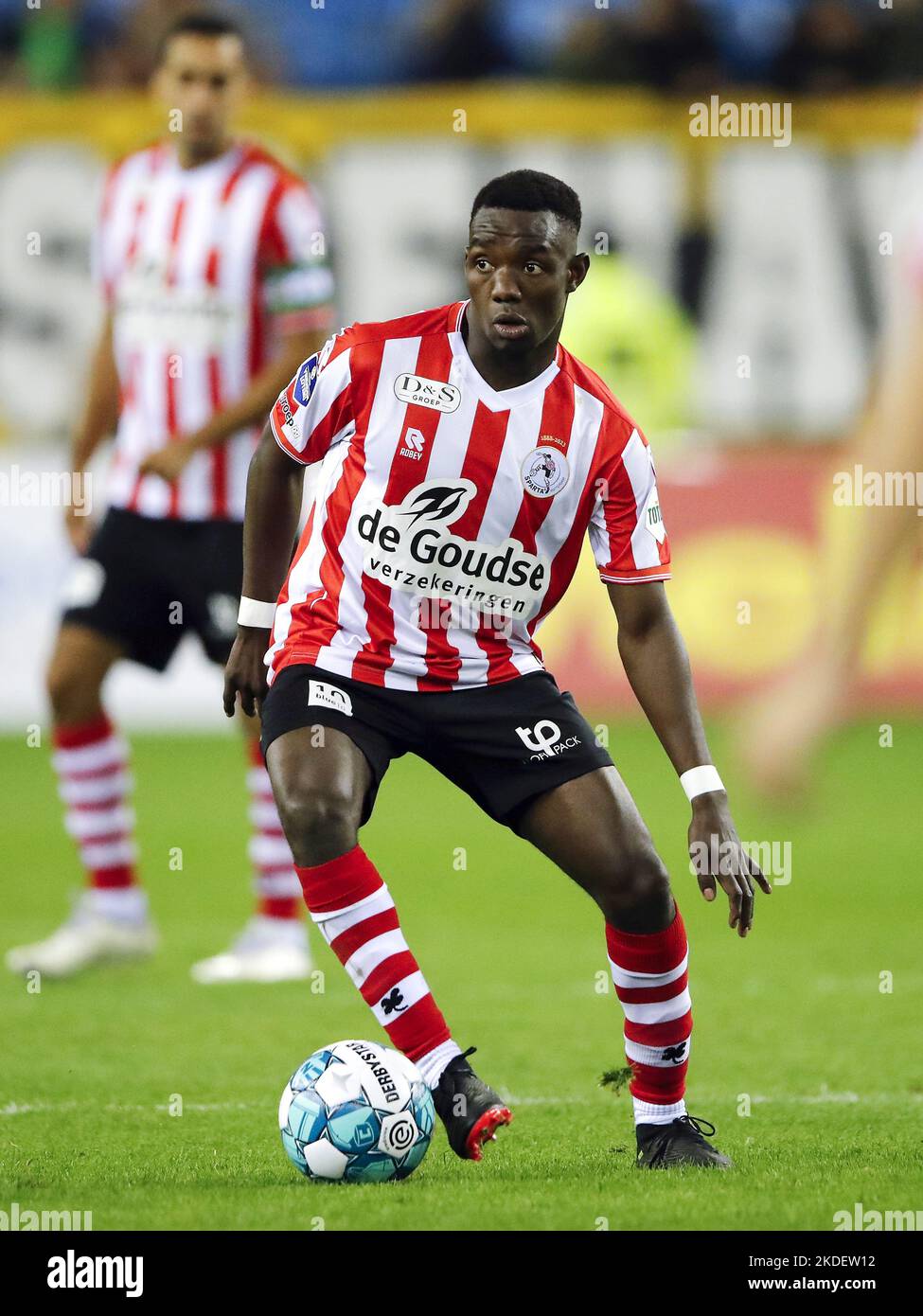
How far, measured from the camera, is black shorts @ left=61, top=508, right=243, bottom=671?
→ 6.34 metres

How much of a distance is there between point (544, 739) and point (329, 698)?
0.45 metres

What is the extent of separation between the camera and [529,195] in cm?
394

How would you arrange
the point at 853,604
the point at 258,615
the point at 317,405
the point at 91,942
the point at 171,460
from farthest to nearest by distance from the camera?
the point at 91,942 < the point at 171,460 < the point at 258,615 < the point at 317,405 < the point at 853,604

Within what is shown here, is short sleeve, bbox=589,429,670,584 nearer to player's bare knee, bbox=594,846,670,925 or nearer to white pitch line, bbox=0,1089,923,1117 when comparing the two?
player's bare knee, bbox=594,846,670,925

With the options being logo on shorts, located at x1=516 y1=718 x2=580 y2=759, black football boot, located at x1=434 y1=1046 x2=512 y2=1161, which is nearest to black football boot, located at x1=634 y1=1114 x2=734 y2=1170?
black football boot, located at x1=434 y1=1046 x2=512 y2=1161

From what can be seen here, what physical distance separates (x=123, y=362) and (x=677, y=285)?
917 centimetres

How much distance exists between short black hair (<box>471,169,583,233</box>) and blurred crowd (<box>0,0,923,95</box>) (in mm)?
11858

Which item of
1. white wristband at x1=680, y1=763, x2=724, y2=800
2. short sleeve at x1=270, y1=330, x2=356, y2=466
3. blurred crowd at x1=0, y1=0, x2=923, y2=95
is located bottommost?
white wristband at x1=680, y1=763, x2=724, y2=800

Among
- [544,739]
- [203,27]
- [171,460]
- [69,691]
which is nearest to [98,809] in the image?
[69,691]

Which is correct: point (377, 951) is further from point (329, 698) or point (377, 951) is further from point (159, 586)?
point (159, 586)

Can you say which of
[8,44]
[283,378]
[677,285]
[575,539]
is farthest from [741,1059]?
[8,44]

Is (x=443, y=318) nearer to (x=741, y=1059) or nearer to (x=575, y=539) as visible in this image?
(x=575, y=539)

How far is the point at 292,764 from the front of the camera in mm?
4039
